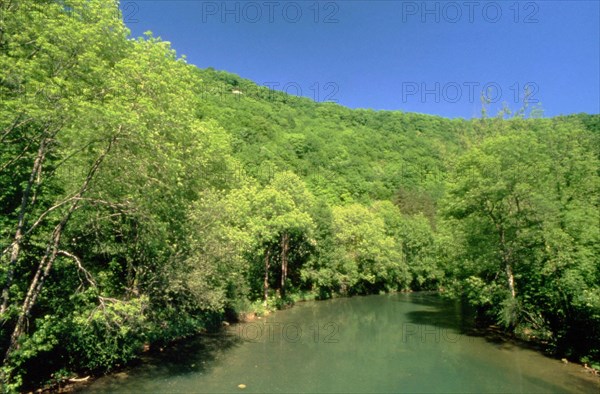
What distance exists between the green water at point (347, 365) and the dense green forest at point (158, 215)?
1.63 metres

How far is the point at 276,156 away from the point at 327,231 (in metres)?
32.6

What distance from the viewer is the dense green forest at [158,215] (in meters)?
11.7

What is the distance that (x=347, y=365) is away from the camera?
58.3ft

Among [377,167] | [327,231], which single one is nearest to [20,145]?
[327,231]

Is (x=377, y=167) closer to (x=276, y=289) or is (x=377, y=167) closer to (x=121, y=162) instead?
(x=276, y=289)

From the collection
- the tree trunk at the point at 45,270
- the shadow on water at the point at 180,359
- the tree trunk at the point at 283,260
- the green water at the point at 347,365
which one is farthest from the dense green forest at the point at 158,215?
the green water at the point at 347,365

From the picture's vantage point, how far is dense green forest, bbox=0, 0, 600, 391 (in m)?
11.7

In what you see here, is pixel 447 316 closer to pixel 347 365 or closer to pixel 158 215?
pixel 347 365

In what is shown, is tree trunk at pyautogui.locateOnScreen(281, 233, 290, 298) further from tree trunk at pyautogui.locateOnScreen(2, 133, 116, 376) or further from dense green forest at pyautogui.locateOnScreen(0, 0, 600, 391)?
tree trunk at pyautogui.locateOnScreen(2, 133, 116, 376)

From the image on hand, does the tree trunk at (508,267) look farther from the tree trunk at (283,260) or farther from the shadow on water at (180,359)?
the tree trunk at (283,260)

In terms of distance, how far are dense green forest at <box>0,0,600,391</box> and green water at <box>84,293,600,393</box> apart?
64.1 inches

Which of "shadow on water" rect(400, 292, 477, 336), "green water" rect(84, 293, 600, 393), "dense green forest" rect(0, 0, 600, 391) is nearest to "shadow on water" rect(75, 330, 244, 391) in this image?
"green water" rect(84, 293, 600, 393)

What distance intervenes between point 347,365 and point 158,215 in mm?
10459

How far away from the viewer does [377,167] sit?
8581cm
